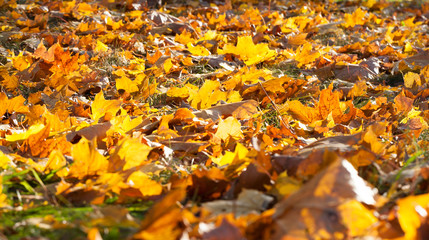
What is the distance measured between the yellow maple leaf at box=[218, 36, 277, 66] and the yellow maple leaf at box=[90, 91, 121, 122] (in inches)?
40.5

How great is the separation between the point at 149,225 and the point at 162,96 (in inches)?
53.9

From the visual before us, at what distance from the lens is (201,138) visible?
4.78 feet

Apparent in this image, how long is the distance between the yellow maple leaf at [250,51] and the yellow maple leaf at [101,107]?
3.38ft

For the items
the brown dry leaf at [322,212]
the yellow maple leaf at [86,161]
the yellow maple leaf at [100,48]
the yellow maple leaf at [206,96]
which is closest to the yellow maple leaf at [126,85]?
the yellow maple leaf at [206,96]

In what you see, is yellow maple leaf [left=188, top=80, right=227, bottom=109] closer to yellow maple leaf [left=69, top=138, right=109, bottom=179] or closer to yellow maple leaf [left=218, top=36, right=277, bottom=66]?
yellow maple leaf [left=218, top=36, right=277, bottom=66]

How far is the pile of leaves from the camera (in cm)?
75

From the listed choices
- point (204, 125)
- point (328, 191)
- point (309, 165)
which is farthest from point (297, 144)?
point (328, 191)

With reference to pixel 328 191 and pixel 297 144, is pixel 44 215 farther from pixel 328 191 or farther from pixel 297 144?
pixel 297 144

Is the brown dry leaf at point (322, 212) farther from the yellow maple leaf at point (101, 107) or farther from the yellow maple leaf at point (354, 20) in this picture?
the yellow maple leaf at point (354, 20)

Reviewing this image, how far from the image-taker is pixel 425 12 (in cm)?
536

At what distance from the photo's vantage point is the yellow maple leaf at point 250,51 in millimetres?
2441

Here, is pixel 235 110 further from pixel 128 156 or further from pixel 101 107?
pixel 128 156

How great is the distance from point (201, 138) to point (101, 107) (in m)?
0.42

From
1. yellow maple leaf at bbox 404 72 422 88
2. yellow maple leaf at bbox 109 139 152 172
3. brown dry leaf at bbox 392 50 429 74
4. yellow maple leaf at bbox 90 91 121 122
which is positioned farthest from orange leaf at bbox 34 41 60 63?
brown dry leaf at bbox 392 50 429 74
